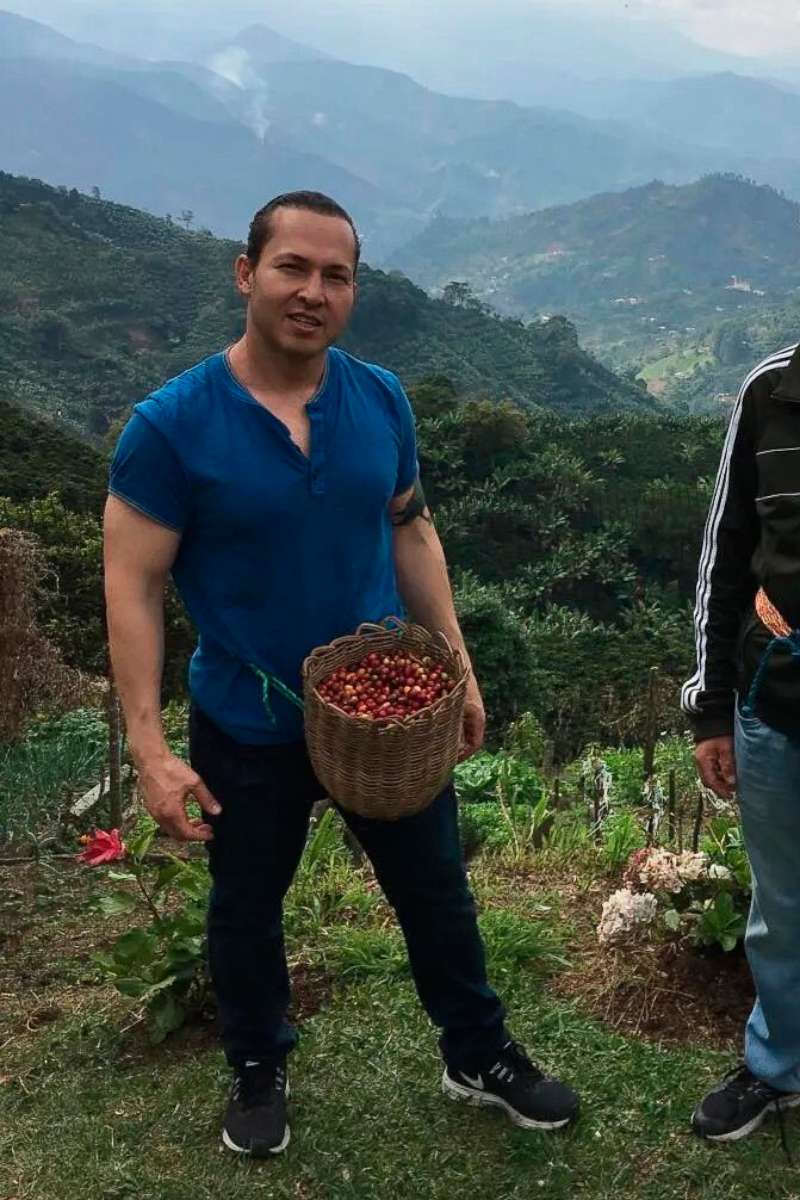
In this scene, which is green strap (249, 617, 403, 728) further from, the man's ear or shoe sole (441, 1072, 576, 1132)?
shoe sole (441, 1072, 576, 1132)

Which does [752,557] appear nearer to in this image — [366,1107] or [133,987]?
[366,1107]

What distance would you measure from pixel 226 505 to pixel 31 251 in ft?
219

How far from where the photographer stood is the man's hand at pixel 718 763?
1.94 metres

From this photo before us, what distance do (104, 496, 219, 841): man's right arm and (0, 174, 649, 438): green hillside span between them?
47.8 m

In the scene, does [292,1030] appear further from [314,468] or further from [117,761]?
[117,761]

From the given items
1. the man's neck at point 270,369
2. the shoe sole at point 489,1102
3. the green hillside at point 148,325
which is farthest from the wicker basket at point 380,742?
the green hillside at point 148,325

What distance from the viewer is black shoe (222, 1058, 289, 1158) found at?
205 centimetres

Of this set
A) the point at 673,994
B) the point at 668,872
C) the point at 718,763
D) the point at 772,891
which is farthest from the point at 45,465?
the point at 772,891

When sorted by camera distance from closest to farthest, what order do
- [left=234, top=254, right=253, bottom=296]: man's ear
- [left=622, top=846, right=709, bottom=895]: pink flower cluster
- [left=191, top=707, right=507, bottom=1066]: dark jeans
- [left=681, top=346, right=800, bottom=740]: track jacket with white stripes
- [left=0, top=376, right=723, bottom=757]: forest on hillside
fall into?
[left=681, top=346, right=800, bottom=740]: track jacket with white stripes, [left=234, top=254, right=253, bottom=296]: man's ear, [left=191, top=707, right=507, bottom=1066]: dark jeans, [left=622, top=846, right=709, bottom=895]: pink flower cluster, [left=0, top=376, right=723, bottom=757]: forest on hillside

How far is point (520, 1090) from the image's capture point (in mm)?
2070

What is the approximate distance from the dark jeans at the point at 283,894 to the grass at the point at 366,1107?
18cm

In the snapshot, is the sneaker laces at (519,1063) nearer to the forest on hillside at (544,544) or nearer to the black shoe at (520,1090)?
the black shoe at (520,1090)

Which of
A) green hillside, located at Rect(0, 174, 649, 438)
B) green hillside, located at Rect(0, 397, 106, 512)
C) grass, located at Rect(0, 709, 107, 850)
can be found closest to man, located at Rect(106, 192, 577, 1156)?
grass, located at Rect(0, 709, 107, 850)

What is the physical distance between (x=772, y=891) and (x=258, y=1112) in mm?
1101
